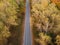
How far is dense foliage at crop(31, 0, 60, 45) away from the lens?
29.1 meters

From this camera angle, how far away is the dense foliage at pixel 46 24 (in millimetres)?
29103

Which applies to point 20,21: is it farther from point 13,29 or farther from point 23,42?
point 23,42

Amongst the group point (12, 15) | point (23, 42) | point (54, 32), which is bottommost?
point (23, 42)

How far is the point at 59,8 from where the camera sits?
34188mm

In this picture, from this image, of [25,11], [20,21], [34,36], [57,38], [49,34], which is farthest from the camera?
[25,11]

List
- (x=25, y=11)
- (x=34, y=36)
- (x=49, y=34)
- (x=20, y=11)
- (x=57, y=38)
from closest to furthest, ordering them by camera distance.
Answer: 1. (x=57, y=38)
2. (x=49, y=34)
3. (x=34, y=36)
4. (x=20, y=11)
5. (x=25, y=11)

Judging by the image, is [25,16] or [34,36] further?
[25,16]

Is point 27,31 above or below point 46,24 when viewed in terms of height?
below

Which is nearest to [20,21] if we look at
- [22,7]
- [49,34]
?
[22,7]

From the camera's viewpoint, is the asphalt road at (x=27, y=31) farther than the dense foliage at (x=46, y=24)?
Yes

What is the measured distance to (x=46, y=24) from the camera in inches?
1211

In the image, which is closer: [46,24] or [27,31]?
[46,24]

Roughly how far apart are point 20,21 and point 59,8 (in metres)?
8.29

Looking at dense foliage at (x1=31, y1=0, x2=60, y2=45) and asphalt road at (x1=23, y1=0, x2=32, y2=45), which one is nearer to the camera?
dense foliage at (x1=31, y1=0, x2=60, y2=45)
